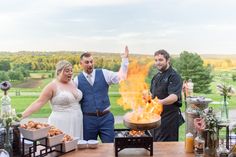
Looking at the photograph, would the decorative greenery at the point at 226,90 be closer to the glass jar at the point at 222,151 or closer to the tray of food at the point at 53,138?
the glass jar at the point at 222,151

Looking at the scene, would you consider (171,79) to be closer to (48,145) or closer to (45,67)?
(48,145)

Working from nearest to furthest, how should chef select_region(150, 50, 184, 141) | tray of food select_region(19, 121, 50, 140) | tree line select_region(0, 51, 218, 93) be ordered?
1. tray of food select_region(19, 121, 50, 140)
2. chef select_region(150, 50, 184, 141)
3. tree line select_region(0, 51, 218, 93)

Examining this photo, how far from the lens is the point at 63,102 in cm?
362

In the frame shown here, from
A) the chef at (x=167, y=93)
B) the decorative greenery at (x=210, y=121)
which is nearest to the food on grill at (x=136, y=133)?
the decorative greenery at (x=210, y=121)

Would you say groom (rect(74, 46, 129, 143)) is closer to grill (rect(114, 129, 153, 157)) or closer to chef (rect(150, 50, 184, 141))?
chef (rect(150, 50, 184, 141))

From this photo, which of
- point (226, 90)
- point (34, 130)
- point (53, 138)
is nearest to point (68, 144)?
point (53, 138)

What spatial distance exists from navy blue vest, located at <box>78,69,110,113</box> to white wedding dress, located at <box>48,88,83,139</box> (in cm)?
11

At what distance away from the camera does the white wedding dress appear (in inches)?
142

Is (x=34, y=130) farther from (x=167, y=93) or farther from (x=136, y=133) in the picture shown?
(x=167, y=93)

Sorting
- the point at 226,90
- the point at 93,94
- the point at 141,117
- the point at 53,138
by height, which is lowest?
the point at 53,138

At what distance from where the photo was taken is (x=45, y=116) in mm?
5301

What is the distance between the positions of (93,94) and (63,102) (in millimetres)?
335

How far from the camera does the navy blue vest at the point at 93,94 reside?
3.76m

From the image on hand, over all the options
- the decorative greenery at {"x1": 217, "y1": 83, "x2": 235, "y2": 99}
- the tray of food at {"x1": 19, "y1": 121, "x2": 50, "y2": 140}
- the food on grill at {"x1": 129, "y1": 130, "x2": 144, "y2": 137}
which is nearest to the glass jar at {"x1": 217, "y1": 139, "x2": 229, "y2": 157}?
the decorative greenery at {"x1": 217, "y1": 83, "x2": 235, "y2": 99}
